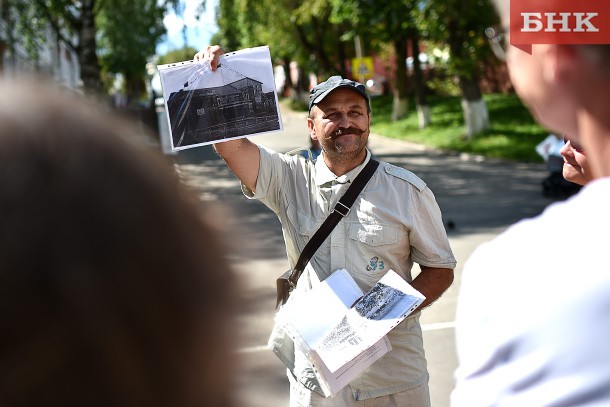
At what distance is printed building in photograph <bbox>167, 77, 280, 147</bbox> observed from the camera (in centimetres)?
309

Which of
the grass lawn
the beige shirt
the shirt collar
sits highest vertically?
the shirt collar

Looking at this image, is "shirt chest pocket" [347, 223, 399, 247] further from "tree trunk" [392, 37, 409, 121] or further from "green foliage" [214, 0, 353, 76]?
"tree trunk" [392, 37, 409, 121]

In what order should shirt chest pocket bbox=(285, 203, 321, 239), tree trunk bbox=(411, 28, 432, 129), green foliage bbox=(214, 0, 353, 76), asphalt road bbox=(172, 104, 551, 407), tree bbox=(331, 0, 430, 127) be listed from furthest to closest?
tree trunk bbox=(411, 28, 432, 129) < green foliage bbox=(214, 0, 353, 76) < tree bbox=(331, 0, 430, 127) < shirt chest pocket bbox=(285, 203, 321, 239) < asphalt road bbox=(172, 104, 551, 407)

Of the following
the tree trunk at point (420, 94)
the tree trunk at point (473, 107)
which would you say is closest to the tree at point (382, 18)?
the tree trunk at point (420, 94)

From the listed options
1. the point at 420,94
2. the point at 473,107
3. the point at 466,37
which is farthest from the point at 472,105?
the point at 420,94

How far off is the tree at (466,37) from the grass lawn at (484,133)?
31.4 inches

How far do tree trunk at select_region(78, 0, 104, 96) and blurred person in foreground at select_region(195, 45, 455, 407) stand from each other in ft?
38.7

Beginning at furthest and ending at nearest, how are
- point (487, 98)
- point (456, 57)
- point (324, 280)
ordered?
point (487, 98), point (456, 57), point (324, 280)

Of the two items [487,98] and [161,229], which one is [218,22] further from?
[487,98]

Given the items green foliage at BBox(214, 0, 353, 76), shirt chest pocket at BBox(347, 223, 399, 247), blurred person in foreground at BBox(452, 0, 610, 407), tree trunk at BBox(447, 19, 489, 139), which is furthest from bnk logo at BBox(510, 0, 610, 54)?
tree trunk at BBox(447, 19, 489, 139)

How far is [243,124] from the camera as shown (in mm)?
3131

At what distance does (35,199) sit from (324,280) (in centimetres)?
220

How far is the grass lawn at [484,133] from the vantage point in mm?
21891

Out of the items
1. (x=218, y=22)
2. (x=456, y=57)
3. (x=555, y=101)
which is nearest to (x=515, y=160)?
(x=456, y=57)
